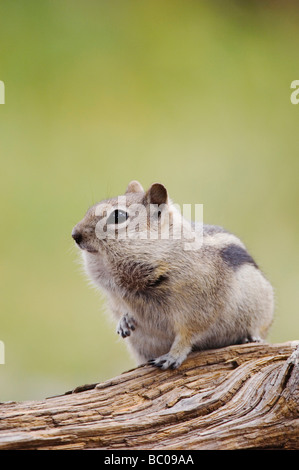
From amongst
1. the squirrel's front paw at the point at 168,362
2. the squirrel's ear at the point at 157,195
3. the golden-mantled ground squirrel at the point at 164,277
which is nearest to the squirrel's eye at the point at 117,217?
the golden-mantled ground squirrel at the point at 164,277

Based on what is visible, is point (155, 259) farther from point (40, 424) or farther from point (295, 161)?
point (295, 161)

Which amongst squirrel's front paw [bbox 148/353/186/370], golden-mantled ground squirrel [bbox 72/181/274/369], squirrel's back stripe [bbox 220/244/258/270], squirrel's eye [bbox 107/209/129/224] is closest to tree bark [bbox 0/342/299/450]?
squirrel's front paw [bbox 148/353/186/370]

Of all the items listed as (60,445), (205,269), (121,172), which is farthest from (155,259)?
(121,172)

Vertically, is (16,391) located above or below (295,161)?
below

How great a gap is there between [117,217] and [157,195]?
15 centimetres

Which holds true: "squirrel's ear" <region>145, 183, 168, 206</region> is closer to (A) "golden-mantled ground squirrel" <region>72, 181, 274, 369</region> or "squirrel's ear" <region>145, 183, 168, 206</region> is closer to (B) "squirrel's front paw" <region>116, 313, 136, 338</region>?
(A) "golden-mantled ground squirrel" <region>72, 181, 274, 369</region>

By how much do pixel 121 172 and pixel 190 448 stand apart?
2.66 m

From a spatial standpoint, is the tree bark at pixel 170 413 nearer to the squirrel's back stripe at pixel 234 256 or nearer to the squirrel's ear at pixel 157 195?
the squirrel's back stripe at pixel 234 256

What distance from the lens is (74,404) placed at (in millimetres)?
1855

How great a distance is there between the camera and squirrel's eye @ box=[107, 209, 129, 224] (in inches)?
79.7

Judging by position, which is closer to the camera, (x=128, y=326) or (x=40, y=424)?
(x=40, y=424)

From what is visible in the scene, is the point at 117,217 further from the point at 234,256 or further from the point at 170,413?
the point at 170,413

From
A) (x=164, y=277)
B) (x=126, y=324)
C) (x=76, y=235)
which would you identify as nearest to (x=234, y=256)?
(x=164, y=277)

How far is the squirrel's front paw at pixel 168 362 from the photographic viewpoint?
6.63 ft
